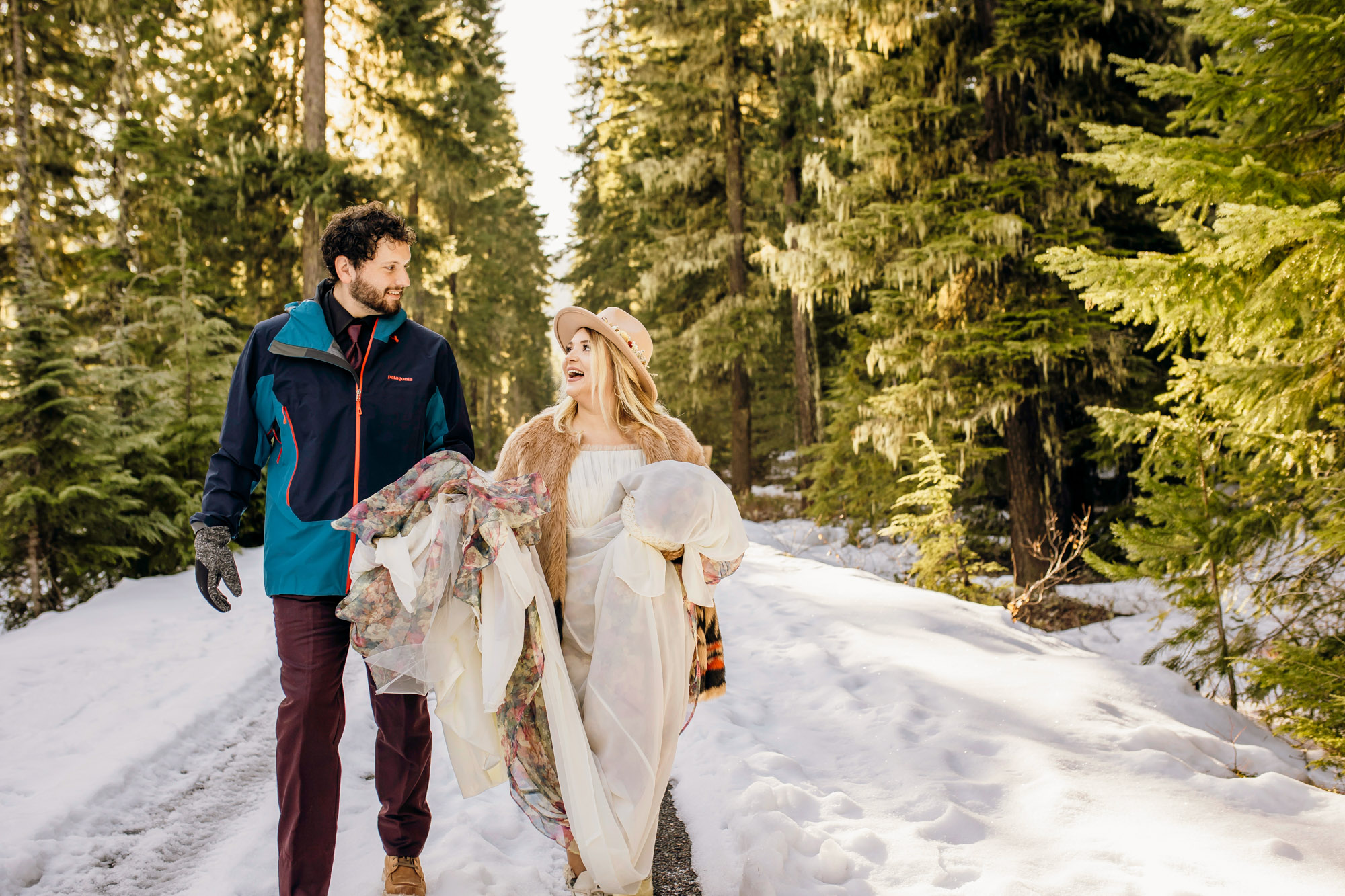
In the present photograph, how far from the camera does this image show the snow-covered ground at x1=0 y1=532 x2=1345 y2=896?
9.18ft

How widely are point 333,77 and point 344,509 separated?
13.7 m

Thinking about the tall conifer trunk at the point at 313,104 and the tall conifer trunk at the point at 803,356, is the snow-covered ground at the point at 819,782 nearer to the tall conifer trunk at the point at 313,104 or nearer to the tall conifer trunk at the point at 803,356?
the tall conifer trunk at the point at 313,104

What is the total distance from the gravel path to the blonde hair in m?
1.78

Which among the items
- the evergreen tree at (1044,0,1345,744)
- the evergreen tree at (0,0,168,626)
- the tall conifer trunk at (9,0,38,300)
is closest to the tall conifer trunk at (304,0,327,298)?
the tall conifer trunk at (9,0,38,300)

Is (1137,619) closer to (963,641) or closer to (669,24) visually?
(963,641)

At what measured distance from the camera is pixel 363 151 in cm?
1517

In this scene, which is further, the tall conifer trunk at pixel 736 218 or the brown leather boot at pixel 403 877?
the tall conifer trunk at pixel 736 218

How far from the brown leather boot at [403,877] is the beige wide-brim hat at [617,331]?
6.83 ft

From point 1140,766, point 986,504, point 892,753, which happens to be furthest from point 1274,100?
point 986,504

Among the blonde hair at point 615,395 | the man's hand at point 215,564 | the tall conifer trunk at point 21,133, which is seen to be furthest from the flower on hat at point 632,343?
the tall conifer trunk at point 21,133

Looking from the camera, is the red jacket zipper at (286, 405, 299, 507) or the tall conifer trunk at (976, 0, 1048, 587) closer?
the red jacket zipper at (286, 405, 299, 507)

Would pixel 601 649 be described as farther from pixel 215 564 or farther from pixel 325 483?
pixel 215 564

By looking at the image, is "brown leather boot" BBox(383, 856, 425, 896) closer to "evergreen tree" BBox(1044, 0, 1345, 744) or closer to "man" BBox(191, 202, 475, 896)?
"man" BBox(191, 202, 475, 896)

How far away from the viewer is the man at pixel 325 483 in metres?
2.52
